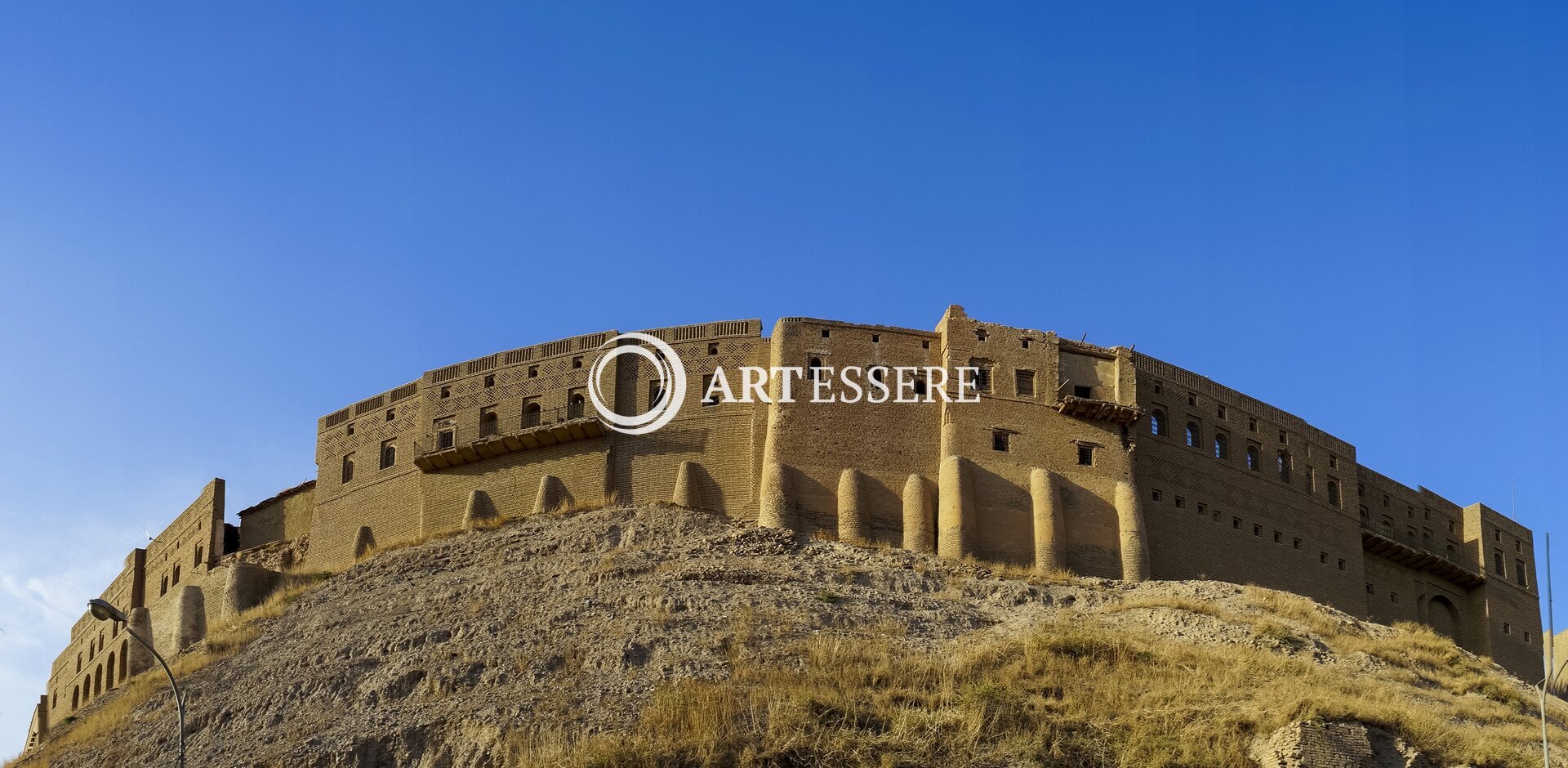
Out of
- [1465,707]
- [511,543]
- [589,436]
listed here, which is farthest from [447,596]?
[1465,707]

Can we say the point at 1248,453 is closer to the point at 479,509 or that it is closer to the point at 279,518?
the point at 479,509

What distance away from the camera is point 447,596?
134 feet

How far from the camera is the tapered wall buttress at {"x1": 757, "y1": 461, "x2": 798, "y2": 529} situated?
4356 centimetres

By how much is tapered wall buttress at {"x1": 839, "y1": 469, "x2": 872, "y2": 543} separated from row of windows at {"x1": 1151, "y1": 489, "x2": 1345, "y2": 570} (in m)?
7.59

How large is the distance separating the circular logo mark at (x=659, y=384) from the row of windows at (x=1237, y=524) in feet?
39.5

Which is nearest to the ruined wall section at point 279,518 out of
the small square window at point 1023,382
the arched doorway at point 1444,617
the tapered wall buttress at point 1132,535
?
the small square window at point 1023,382

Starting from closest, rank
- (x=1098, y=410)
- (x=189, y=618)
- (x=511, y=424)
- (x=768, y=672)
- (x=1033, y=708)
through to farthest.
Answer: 1. (x=1033, y=708)
2. (x=768, y=672)
3. (x=1098, y=410)
4. (x=511, y=424)
5. (x=189, y=618)

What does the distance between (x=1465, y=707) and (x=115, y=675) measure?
36213mm

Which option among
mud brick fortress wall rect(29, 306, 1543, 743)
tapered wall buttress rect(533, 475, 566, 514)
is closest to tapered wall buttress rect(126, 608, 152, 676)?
mud brick fortress wall rect(29, 306, 1543, 743)

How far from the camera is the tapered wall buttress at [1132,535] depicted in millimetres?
43625

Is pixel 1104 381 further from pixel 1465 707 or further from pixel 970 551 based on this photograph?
pixel 1465 707

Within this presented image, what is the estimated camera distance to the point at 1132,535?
1737 inches

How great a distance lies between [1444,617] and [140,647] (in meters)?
36.8

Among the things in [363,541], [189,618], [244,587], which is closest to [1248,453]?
[363,541]
